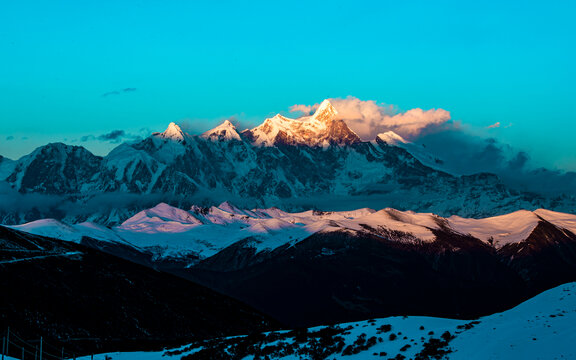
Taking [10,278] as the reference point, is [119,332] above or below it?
below

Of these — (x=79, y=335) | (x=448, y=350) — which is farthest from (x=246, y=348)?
(x=79, y=335)

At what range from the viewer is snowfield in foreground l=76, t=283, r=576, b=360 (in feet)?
225

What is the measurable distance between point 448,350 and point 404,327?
52.0 feet

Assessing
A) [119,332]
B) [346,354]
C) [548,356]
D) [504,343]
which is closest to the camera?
[548,356]

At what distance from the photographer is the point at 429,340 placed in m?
76.1

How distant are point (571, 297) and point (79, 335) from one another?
356 ft

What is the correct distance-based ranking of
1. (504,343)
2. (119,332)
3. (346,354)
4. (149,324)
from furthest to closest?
Result: (149,324) → (119,332) → (346,354) → (504,343)

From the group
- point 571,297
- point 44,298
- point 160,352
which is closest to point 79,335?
point 44,298

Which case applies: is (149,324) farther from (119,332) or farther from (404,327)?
(404,327)

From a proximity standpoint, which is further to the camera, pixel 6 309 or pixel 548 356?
pixel 6 309

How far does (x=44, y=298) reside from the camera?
18412 centimetres

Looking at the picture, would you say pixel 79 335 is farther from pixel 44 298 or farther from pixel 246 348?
pixel 246 348

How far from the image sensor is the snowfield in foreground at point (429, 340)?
68.6 meters

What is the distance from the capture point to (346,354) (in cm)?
7788
